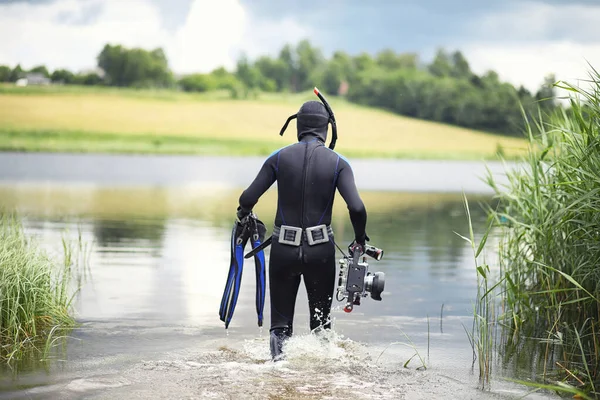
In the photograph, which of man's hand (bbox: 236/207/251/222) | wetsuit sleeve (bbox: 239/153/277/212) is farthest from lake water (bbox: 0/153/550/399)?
wetsuit sleeve (bbox: 239/153/277/212)

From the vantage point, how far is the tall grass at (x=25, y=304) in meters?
7.84

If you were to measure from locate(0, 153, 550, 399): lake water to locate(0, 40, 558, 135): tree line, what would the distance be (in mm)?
65377

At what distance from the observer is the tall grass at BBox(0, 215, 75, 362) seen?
7844 millimetres

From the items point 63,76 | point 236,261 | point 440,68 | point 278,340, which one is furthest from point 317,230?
point 440,68

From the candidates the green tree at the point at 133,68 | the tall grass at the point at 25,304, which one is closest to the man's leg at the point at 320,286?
the tall grass at the point at 25,304

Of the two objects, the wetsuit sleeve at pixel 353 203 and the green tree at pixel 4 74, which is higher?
the green tree at pixel 4 74

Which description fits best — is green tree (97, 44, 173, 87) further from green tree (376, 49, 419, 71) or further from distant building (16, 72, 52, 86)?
green tree (376, 49, 419, 71)

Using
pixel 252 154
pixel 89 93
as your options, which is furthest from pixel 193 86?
pixel 252 154

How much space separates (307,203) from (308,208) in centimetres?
4

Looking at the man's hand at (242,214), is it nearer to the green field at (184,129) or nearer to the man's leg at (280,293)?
the man's leg at (280,293)

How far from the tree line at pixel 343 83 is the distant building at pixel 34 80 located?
76 cm

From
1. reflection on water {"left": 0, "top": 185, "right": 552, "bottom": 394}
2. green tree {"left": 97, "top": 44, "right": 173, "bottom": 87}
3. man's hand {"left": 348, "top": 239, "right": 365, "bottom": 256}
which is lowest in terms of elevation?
reflection on water {"left": 0, "top": 185, "right": 552, "bottom": 394}

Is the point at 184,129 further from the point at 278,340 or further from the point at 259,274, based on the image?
the point at 278,340

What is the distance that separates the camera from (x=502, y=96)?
100 metres
